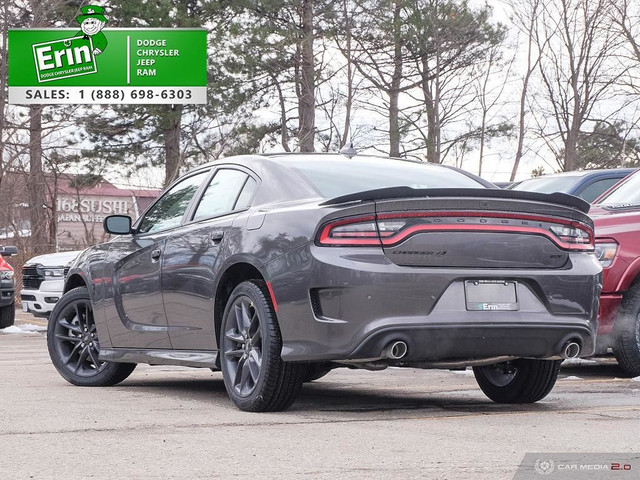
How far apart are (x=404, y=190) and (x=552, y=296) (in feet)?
3.34

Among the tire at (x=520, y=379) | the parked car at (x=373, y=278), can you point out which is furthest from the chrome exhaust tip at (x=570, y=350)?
the tire at (x=520, y=379)

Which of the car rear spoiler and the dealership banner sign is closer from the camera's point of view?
the car rear spoiler

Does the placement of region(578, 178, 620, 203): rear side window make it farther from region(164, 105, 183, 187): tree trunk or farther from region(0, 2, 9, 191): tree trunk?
region(164, 105, 183, 187): tree trunk

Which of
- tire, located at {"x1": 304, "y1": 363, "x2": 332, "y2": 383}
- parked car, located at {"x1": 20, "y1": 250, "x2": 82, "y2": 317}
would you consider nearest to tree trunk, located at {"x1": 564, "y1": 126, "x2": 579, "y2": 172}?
parked car, located at {"x1": 20, "y1": 250, "x2": 82, "y2": 317}

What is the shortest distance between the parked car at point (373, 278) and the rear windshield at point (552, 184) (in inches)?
208

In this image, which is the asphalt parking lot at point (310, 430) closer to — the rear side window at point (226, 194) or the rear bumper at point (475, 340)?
the rear bumper at point (475, 340)

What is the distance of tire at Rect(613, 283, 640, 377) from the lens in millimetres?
8867

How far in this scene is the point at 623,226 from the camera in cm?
904

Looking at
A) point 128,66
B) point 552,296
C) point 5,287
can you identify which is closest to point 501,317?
point 552,296

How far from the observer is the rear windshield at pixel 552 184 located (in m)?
12.6

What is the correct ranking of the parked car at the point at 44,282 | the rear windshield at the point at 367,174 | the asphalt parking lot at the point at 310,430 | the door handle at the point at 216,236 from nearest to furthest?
the asphalt parking lot at the point at 310,430
the rear windshield at the point at 367,174
the door handle at the point at 216,236
the parked car at the point at 44,282

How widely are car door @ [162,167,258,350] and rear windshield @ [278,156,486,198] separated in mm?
386

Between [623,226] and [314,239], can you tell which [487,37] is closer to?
[623,226]

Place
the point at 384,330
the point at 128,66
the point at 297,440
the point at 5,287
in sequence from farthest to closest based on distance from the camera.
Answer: the point at 128,66 → the point at 5,287 → the point at 384,330 → the point at 297,440
